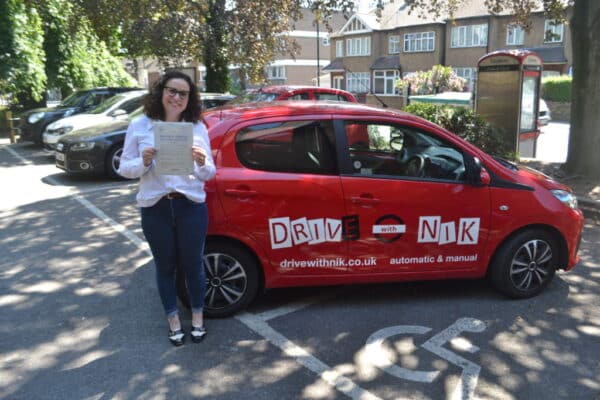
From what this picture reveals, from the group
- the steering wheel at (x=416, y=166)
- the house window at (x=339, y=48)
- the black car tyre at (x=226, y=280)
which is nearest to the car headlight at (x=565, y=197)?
the steering wheel at (x=416, y=166)

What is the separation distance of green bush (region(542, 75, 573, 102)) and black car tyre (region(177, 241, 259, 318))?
3221cm

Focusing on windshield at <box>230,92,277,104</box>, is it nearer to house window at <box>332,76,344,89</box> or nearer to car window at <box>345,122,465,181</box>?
car window at <box>345,122,465,181</box>

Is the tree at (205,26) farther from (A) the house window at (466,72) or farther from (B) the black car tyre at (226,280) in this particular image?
(A) the house window at (466,72)

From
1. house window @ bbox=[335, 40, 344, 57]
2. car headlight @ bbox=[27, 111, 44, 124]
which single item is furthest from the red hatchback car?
house window @ bbox=[335, 40, 344, 57]

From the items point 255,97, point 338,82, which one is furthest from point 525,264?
point 338,82

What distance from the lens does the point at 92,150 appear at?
33.1 feet

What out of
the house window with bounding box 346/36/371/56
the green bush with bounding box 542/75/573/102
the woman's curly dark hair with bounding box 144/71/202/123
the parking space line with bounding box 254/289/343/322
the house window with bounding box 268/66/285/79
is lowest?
the parking space line with bounding box 254/289/343/322

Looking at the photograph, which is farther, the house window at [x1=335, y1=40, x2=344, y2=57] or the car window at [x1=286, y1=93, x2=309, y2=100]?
the house window at [x1=335, y1=40, x2=344, y2=57]

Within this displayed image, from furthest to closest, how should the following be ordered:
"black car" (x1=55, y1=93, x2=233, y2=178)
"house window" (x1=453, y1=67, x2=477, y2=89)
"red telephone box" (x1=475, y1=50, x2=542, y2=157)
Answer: "house window" (x1=453, y1=67, x2=477, y2=89)
"red telephone box" (x1=475, y1=50, x2=542, y2=157)
"black car" (x1=55, y1=93, x2=233, y2=178)

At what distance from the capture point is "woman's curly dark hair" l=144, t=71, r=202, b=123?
12.1 ft

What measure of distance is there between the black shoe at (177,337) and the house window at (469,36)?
4203 centimetres

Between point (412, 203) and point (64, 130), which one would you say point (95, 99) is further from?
point (412, 203)

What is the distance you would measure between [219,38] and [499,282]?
44.3 feet

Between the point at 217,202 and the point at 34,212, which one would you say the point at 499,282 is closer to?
the point at 217,202
